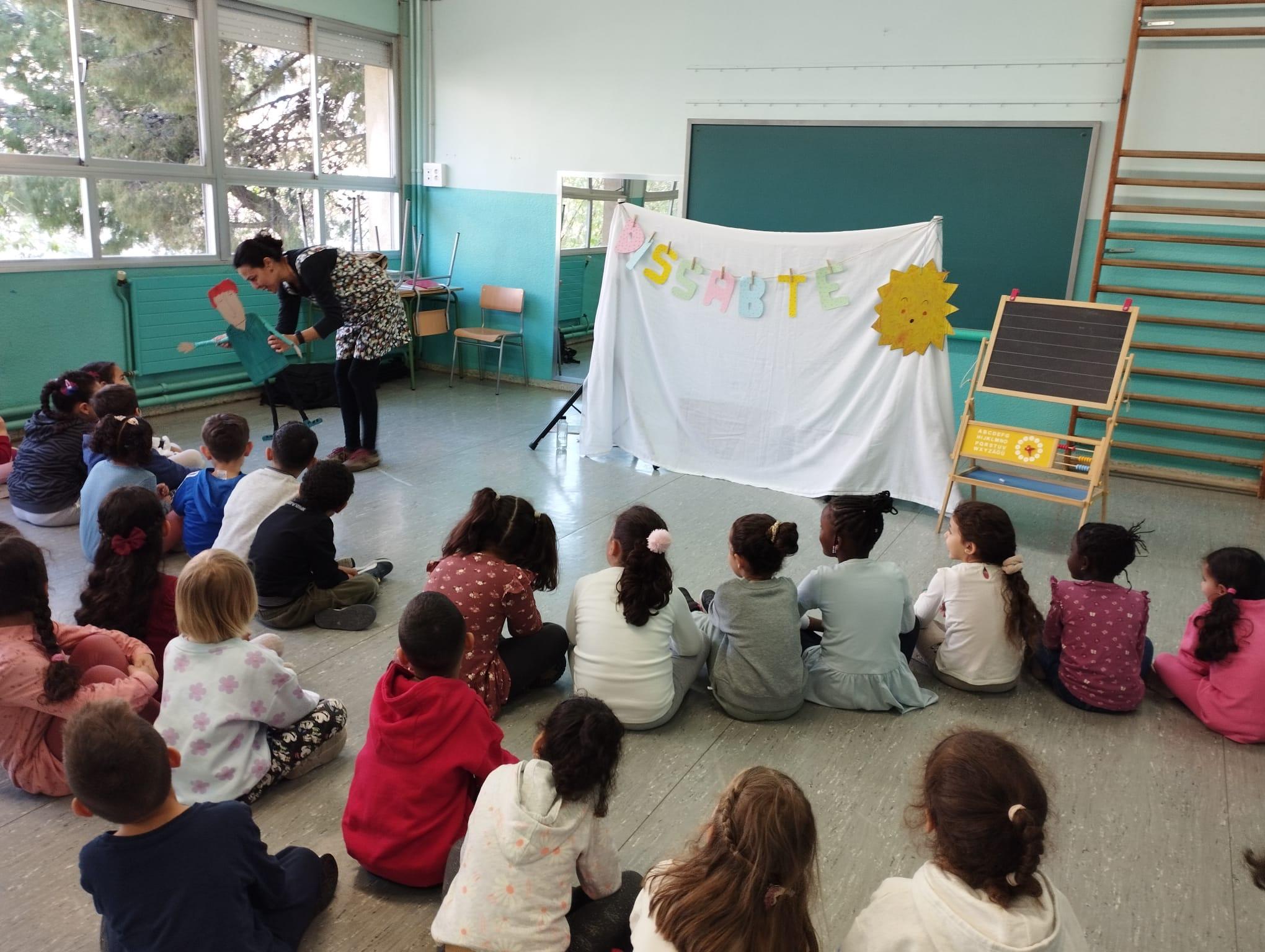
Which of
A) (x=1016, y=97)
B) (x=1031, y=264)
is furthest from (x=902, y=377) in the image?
(x=1016, y=97)

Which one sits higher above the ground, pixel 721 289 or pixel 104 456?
pixel 721 289

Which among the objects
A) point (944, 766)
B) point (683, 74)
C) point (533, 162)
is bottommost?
point (944, 766)

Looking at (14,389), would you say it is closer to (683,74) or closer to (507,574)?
(507,574)

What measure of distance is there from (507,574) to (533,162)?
16.8 ft

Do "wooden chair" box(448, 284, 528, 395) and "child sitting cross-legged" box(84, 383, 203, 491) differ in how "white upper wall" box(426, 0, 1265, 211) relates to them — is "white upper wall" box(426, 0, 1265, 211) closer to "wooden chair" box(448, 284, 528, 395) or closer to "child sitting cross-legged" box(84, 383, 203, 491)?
"wooden chair" box(448, 284, 528, 395)

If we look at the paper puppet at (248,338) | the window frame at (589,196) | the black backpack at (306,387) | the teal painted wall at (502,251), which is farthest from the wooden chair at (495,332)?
the paper puppet at (248,338)

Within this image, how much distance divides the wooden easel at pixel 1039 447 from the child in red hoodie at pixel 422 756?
3075 millimetres

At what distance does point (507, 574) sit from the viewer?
→ 96.0 inches

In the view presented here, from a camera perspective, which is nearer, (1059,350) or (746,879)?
(746,879)

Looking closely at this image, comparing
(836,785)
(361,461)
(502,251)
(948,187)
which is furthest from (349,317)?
(836,785)

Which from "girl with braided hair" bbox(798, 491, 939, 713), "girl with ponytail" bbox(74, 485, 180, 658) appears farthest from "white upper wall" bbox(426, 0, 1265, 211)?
"girl with ponytail" bbox(74, 485, 180, 658)

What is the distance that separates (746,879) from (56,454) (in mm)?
3537

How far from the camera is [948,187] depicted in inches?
212

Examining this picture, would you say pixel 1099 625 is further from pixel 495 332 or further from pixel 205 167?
pixel 205 167
